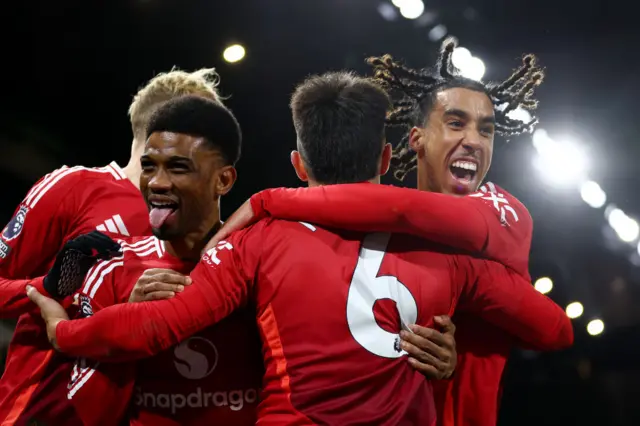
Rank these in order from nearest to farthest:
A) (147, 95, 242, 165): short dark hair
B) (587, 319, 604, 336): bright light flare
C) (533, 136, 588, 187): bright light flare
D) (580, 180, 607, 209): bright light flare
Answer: (147, 95, 242, 165): short dark hair → (533, 136, 588, 187): bright light flare → (580, 180, 607, 209): bright light flare → (587, 319, 604, 336): bright light flare

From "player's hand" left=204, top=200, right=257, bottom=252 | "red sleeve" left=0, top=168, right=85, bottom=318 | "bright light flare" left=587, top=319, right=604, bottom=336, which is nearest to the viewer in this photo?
"player's hand" left=204, top=200, right=257, bottom=252

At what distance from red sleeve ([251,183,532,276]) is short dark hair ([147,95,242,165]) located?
0.74ft

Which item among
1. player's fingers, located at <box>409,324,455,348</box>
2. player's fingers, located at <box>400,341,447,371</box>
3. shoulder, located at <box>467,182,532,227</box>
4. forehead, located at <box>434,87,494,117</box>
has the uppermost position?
forehead, located at <box>434,87,494,117</box>

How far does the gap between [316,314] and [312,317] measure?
10 millimetres

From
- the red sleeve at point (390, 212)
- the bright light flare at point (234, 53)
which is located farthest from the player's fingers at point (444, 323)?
the bright light flare at point (234, 53)

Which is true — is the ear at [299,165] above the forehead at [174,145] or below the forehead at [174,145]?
above

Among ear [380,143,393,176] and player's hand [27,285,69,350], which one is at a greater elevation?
ear [380,143,393,176]

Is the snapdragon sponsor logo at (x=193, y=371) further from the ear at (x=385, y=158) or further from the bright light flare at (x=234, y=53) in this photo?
the bright light flare at (x=234, y=53)

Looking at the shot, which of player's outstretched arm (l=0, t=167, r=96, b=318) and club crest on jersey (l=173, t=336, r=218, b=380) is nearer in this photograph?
club crest on jersey (l=173, t=336, r=218, b=380)

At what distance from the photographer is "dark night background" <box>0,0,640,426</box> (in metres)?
4.52

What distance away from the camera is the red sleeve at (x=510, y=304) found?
1688 millimetres

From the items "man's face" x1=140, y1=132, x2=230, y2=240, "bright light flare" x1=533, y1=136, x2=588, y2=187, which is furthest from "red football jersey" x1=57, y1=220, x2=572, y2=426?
"bright light flare" x1=533, y1=136, x2=588, y2=187

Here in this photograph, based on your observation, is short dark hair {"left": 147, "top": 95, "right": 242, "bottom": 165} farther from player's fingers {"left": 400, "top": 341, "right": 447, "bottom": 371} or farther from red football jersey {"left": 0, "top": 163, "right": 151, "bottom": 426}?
player's fingers {"left": 400, "top": 341, "right": 447, "bottom": 371}

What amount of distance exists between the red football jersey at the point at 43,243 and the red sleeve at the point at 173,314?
415 mm
